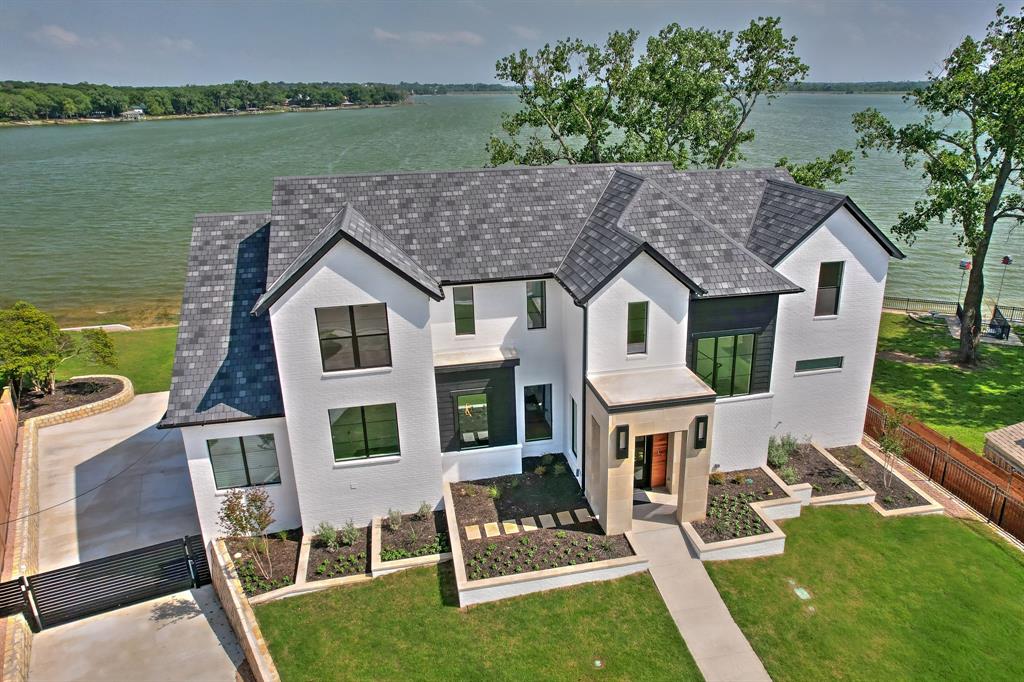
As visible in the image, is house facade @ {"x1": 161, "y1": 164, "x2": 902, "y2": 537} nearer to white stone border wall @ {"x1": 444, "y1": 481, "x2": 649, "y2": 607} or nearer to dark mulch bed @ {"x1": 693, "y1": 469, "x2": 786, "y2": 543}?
dark mulch bed @ {"x1": 693, "y1": 469, "x2": 786, "y2": 543}

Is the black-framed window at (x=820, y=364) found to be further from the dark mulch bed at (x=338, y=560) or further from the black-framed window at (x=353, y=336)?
the dark mulch bed at (x=338, y=560)

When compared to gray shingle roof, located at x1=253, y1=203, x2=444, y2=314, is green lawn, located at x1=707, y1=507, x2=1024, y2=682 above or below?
below

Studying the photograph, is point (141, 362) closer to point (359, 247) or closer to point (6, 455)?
point (6, 455)

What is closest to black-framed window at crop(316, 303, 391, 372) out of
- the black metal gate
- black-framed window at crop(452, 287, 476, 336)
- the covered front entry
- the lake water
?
black-framed window at crop(452, 287, 476, 336)

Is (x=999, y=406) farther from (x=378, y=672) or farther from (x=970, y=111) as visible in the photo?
(x=378, y=672)

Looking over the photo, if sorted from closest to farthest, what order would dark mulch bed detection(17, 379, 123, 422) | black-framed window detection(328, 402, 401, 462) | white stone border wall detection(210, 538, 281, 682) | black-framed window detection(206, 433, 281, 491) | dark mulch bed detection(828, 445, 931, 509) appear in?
white stone border wall detection(210, 538, 281, 682)
black-framed window detection(206, 433, 281, 491)
black-framed window detection(328, 402, 401, 462)
dark mulch bed detection(828, 445, 931, 509)
dark mulch bed detection(17, 379, 123, 422)

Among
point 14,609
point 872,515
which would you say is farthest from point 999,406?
point 14,609
